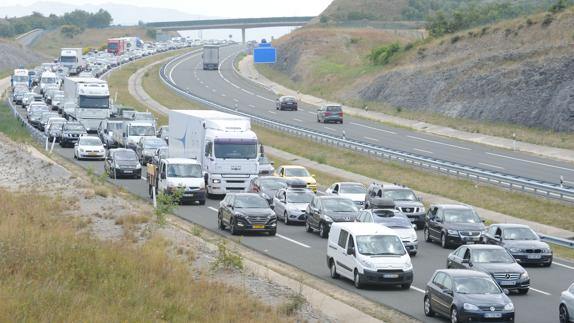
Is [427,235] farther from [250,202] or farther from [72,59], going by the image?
[72,59]

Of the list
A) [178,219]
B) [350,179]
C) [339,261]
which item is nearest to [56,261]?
[339,261]

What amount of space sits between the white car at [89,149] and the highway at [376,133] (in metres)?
19.3

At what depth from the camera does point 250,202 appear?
123ft

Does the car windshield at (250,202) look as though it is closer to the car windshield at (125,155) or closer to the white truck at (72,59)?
the car windshield at (125,155)

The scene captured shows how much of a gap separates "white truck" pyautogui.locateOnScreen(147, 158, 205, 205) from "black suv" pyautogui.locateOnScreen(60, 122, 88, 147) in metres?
21.3

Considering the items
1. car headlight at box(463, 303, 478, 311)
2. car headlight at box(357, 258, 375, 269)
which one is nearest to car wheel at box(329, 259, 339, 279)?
car headlight at box(357, 258, 375, 269)

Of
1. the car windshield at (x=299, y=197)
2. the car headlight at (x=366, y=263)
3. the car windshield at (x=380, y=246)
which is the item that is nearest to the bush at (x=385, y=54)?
the car windshield at (x=299, y=197)

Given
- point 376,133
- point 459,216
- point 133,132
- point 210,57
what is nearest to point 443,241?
point 459,216

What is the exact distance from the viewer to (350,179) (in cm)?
5575

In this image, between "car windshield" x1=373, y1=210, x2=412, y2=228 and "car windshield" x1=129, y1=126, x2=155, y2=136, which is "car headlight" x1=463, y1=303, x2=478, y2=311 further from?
"car windshield" x1=129, y1=126, x2=155, y2=136

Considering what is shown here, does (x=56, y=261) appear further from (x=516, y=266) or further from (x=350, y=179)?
(x=350, y=179)

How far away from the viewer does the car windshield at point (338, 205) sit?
122 ft

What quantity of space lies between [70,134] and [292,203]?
1160 inches

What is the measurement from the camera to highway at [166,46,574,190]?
2340 inches
